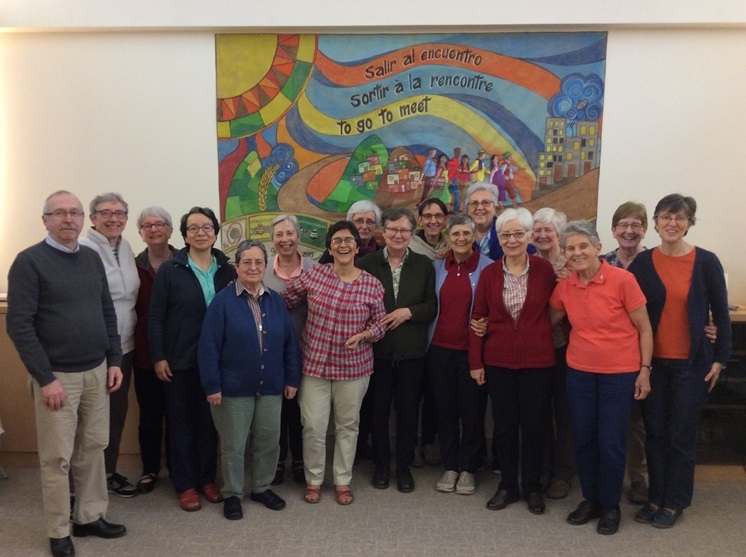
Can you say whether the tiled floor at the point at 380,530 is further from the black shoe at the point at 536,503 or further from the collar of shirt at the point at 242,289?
the collar of shirt at the point at 242,289

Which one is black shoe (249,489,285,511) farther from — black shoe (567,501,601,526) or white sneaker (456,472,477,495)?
black shoe (567,501,601,526)

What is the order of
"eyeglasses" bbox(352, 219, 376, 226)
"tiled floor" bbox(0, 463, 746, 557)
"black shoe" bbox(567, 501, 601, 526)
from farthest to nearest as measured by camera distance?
"eyeglasses" bbox(352, 219, 376, 226) → "black shoe" bbox(567, 501, 601, 526) → "tiled floor" bbox(0, 463, 746, 557)

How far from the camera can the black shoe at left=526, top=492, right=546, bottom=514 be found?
9.34 ft

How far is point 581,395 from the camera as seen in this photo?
8.77 feet

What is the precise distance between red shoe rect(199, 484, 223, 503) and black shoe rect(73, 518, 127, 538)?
1.50 feet

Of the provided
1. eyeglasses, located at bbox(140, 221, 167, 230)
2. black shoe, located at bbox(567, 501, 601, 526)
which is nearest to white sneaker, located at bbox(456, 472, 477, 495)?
black shoe, located at bbox(567, 501, 601, 526)

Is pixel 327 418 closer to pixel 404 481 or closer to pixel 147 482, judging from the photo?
pixel 404 481

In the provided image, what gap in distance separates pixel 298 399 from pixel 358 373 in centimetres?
36

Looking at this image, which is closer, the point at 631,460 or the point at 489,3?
the point at 631,460

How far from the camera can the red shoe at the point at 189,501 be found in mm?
2881

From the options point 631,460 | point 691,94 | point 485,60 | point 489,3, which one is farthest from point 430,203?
point 691,94

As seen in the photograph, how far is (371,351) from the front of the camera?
294 cm

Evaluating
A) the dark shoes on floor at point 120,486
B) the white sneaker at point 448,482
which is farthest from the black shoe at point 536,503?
the dark shoes on floor at point 120,486

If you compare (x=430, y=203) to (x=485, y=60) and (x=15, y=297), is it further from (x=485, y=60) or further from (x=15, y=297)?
(x=15, y=297)
